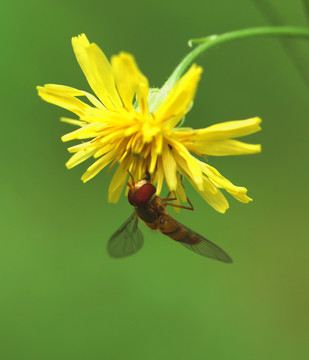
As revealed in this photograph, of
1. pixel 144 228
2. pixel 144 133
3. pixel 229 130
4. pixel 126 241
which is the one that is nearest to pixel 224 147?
pixel 229 130

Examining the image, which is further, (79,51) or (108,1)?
(108,1)

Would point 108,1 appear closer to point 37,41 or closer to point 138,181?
point 37,41

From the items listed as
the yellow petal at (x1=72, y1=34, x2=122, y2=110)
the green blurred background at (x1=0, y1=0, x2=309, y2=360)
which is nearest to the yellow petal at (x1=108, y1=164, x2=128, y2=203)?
the yellow petal at (x1=72, y1=34, x2=122, y2=110)

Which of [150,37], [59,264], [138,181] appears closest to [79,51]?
[138,181]

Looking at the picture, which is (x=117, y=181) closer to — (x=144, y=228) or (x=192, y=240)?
(x=192, y=240)

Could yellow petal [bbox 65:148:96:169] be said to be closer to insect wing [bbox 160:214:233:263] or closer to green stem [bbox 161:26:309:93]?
green stem [bbox 161:26:309:93]
